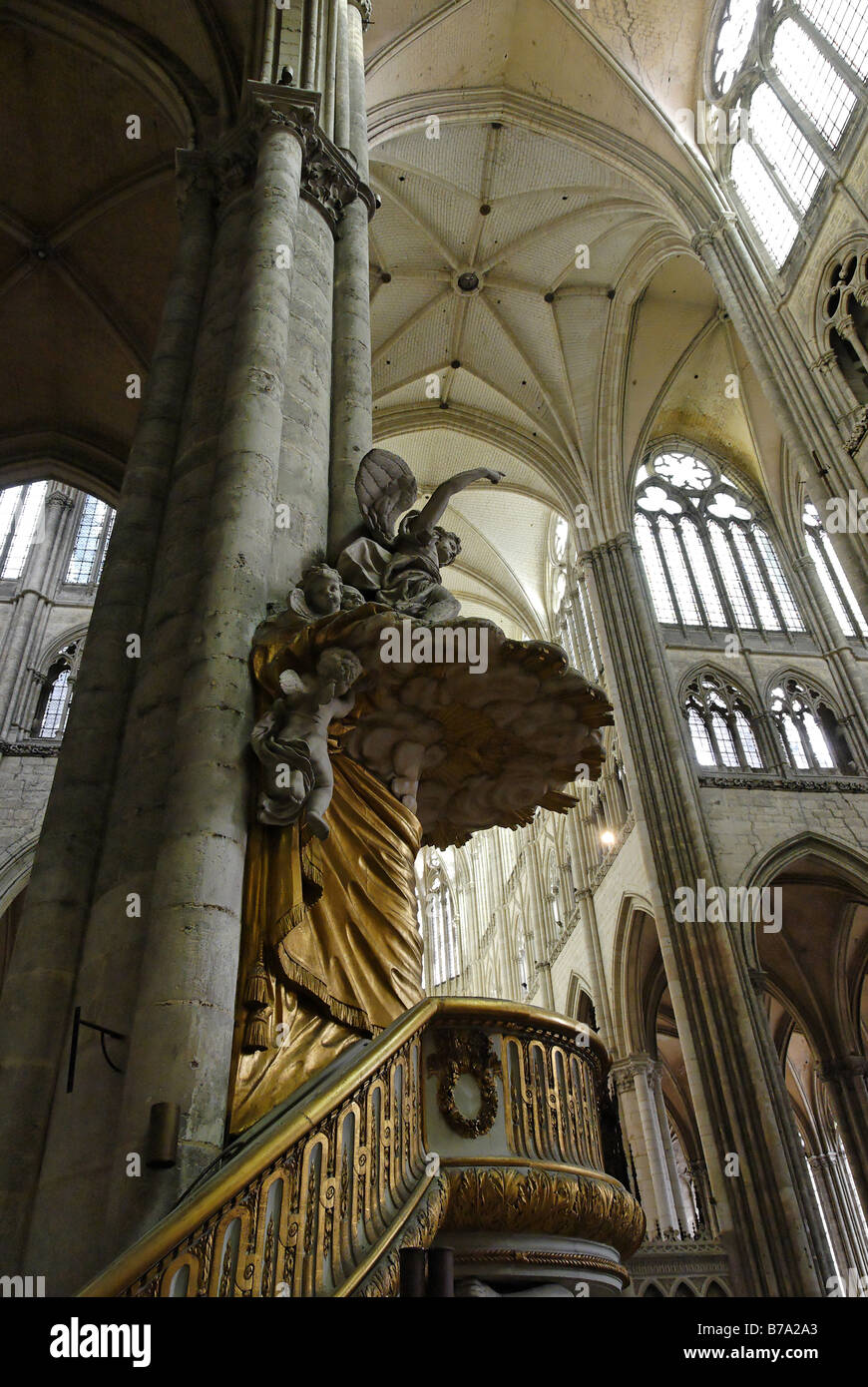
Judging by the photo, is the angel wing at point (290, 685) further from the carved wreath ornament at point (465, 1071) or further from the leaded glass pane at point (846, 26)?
the leaded glass pane at point (846, 26)

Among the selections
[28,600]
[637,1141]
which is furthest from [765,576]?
[28,600]

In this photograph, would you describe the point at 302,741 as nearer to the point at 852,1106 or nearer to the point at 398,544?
the point at 398,544

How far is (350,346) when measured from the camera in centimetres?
620

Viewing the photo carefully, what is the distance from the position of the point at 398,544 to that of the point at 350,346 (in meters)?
1.93

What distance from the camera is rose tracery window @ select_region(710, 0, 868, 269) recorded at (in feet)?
40.4

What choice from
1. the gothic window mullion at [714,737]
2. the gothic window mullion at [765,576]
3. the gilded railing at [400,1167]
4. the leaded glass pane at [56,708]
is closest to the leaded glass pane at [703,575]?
the gothic window mullion at [765,576]

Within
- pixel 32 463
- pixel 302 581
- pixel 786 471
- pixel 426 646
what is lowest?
pixel 426 646

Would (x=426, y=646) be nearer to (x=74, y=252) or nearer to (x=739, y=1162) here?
(x=74, y=252)

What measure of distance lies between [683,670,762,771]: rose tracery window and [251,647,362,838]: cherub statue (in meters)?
13.6

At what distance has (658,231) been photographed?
57.5ft

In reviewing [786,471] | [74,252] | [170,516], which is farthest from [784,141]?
[170,516]

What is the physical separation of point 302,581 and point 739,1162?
405 inches
